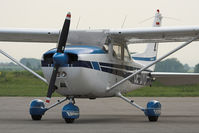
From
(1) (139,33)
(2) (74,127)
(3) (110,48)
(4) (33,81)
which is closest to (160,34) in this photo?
(1) (139,33)

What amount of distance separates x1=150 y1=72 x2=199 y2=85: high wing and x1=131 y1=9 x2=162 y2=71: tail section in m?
1.14

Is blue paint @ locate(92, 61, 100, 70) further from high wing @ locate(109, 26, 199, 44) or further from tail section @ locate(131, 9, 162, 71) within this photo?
tail section @ locate(131, 9, 162, 71)

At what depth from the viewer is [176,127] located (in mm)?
10477

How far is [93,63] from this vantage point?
11867 millimetres

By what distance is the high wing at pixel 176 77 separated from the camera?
599 inches

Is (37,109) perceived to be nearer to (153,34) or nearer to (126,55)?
(126,55)

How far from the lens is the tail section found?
1690 centimetres

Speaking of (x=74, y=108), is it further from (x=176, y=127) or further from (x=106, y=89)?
(x=176, y=127)

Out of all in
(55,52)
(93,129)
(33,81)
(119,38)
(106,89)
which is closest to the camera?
(93,129)

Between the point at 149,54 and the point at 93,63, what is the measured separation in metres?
6.00

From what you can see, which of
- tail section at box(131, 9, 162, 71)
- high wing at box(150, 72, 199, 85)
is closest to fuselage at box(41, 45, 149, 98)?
high wing at box(150, 72, 199, 85)

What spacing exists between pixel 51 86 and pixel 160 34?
3.48m

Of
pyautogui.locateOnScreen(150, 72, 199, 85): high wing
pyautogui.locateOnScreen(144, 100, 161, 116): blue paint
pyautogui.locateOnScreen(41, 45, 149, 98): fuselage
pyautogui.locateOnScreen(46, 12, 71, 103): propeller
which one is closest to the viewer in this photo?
pyautogui.locateOnScreen(46, 12, 71, 103): propeller

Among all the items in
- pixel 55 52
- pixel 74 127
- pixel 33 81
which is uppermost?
pixel 55 52
